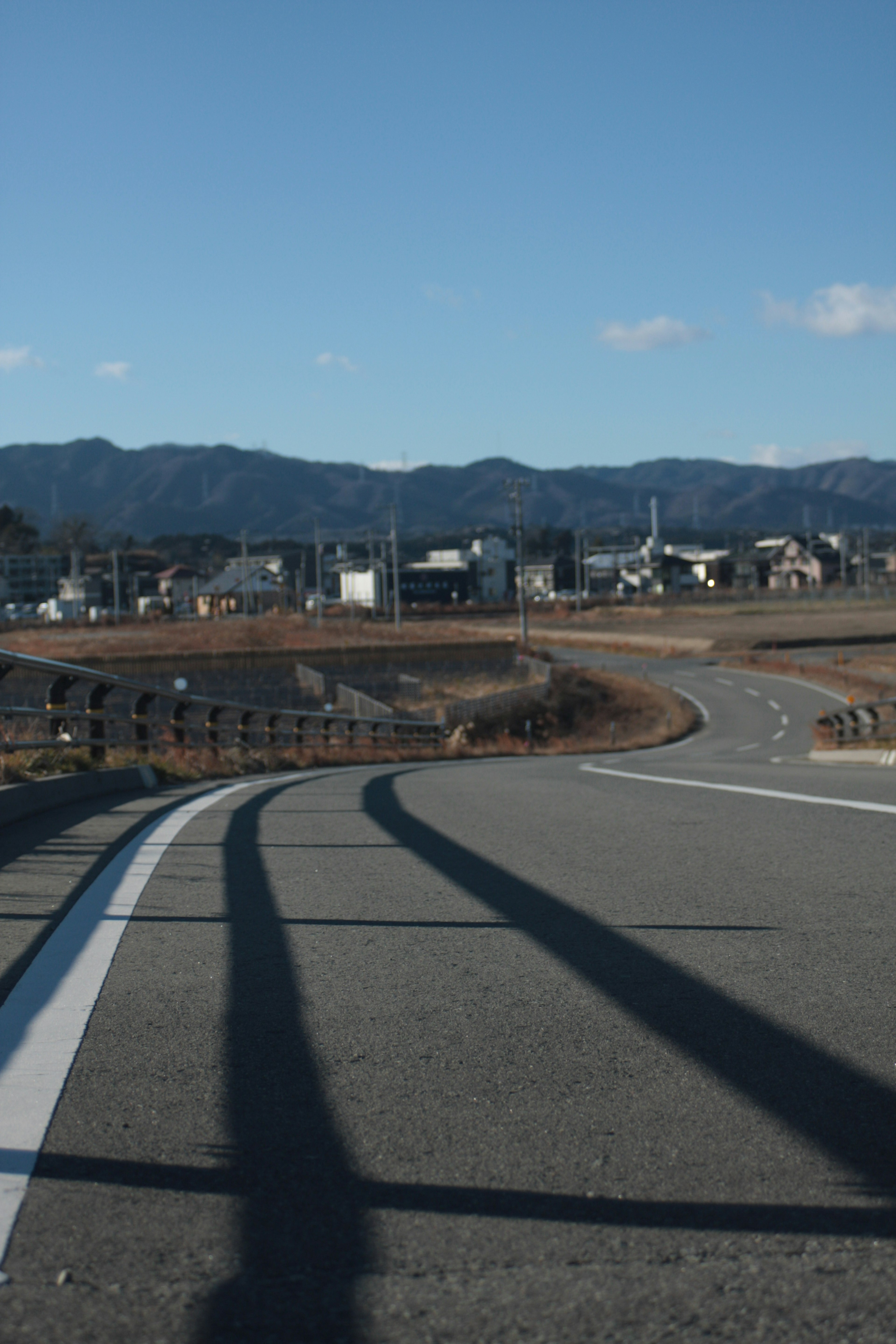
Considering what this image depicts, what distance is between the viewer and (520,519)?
80.9 m

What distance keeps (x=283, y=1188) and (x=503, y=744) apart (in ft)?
125

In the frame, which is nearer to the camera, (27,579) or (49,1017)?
(49,1017)

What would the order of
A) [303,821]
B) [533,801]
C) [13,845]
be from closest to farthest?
[13,845], [303,821], [533,801]

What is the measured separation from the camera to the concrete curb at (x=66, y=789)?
899 centimetres

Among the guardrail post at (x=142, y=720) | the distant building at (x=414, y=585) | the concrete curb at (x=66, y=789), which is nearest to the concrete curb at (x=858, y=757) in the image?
the guardrail post at (x=142, y=720)

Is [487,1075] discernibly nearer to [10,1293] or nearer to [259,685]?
[10,1293]

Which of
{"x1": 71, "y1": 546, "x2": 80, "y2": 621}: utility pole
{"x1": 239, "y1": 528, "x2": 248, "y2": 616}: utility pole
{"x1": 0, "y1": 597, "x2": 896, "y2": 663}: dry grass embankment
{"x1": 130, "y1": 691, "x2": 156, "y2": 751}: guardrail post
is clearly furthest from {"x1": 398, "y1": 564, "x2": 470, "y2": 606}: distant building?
{"x1": 130, "y1": 691, "x2": 156, "y2": 751}: guardrail post

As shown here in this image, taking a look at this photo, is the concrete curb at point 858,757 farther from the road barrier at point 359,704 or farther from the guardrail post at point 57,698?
the road barrier at point 359,704

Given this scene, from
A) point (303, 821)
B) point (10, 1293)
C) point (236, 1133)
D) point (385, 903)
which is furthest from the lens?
point (303, 821)

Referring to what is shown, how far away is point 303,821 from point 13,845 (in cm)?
236

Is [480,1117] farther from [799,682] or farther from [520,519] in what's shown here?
[520,519]

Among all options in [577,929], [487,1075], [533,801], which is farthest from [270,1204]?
[533,801]

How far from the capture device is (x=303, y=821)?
951 cm

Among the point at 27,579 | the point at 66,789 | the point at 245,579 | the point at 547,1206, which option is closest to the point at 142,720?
the point at 66,789
